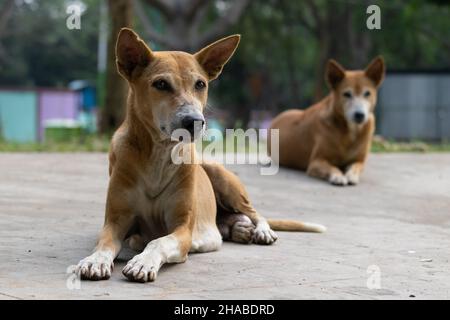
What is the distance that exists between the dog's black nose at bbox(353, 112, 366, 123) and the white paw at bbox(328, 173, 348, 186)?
2.95 feet

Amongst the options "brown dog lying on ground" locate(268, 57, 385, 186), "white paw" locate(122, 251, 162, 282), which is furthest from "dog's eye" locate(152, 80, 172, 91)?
"brown dog lying on ground" locate(268, 57, 385, 186)

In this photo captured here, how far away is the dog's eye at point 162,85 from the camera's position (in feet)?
20.2

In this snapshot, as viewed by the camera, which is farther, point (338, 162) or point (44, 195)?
point (338, 162)

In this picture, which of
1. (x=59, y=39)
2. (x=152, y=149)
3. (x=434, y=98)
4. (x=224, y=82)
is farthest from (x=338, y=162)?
(x=59, y=39)

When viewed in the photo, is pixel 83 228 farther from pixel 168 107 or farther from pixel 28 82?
pixel 28 82

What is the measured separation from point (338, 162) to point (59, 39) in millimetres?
48942

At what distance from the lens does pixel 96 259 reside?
5789 mm

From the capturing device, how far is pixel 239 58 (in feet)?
161

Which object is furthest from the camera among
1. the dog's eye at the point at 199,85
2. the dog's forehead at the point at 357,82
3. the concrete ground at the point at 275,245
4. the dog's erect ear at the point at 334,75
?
the dog's erect ear at the point at 334,75

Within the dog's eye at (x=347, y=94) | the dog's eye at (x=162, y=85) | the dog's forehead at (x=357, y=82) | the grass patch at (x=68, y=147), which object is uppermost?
the dog's forehead at (x=357, y=82)

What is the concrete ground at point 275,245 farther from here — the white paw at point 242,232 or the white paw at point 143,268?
the white paw at point 242,232

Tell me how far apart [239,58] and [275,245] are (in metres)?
42.3

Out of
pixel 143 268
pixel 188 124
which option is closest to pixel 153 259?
pixel 143 268

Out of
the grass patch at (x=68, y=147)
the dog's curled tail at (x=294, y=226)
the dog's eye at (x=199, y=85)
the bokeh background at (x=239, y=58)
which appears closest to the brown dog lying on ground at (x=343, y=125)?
the grass patch at (x=68, y=147)
